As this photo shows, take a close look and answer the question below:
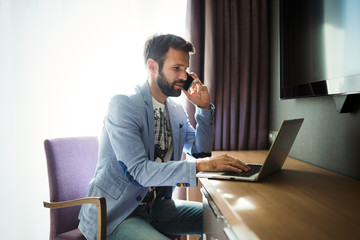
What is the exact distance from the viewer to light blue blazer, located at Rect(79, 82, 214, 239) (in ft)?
3.38

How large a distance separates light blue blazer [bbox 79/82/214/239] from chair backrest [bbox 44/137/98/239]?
Answer: 0.70 ft

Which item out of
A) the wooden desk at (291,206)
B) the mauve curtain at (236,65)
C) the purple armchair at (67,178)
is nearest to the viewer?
the wooden desk at (291,206)

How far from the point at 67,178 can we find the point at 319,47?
1.44m

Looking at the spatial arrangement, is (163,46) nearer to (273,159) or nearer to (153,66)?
(153,66)

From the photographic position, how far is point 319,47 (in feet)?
3.80

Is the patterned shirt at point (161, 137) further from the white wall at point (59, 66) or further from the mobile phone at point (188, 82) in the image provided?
the white wall at point (59, 66)

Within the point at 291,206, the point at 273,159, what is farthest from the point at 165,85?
the point at 291,206

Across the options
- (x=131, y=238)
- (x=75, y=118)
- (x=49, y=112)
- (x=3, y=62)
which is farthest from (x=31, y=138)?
(x=131, y=238)

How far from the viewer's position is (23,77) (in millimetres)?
2068

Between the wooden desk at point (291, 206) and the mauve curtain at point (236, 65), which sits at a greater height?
the mauve curtain at point (236, 65)

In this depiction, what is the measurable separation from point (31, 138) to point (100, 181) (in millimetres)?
1245

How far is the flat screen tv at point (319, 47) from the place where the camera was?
37.0 inches

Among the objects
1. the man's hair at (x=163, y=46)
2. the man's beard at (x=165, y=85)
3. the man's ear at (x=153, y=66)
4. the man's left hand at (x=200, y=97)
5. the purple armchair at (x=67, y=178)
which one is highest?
the man's hair at (x=163, y=46)

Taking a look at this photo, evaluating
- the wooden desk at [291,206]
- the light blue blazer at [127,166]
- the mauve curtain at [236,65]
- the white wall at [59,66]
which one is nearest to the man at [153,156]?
the light blue blazer at [127,166]
